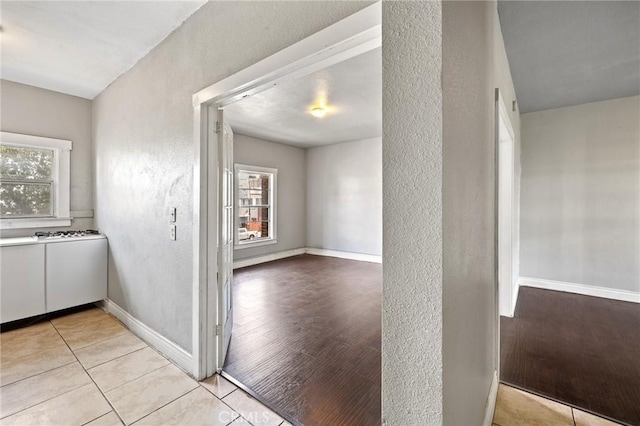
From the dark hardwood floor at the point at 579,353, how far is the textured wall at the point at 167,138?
2.65m

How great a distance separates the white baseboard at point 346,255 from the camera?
5.96 metres

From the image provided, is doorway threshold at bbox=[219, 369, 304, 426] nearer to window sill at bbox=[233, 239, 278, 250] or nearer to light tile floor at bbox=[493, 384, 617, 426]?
light tile floor at bbox=[493, 384, 617, 426]

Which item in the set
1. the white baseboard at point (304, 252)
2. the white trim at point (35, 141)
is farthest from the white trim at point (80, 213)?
the white baseboard at point (304, 252)

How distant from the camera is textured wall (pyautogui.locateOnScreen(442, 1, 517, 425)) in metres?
0.83

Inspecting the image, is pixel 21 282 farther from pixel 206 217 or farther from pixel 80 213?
pixel 206 217

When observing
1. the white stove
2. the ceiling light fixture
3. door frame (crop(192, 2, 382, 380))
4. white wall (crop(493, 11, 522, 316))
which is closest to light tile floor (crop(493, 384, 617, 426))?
white wall (crop(493, 11, 522, 316))

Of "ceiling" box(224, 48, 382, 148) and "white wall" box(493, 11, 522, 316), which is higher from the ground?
"ceiling" box(224, 48, 382, 148)

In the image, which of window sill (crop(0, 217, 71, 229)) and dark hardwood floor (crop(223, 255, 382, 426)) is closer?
dark hardwood floor (crop(223, 255, 382, 426))

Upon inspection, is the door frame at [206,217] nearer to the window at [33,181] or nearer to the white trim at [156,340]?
the white trim at [156,340]

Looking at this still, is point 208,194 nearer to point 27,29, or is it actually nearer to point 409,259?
point 409,259

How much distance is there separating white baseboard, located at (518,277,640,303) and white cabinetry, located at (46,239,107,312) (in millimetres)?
5871

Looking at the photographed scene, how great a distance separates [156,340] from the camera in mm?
2381

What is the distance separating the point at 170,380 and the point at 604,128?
582 centimetres

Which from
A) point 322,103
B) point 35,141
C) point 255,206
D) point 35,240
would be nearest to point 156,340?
point 35,240
